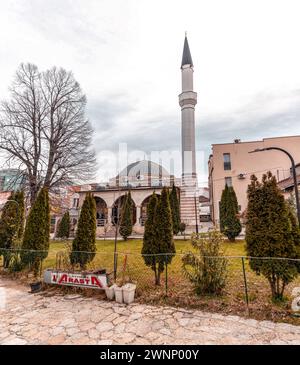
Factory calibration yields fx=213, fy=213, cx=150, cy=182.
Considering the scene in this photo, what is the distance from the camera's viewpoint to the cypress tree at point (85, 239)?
745cm

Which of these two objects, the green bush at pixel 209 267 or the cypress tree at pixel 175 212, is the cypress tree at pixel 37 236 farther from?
the cypress tree at pixel 175 212

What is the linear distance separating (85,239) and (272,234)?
6.02m

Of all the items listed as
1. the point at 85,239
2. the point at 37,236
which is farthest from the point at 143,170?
the point at 85,239

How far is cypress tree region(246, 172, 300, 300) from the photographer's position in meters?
4.82

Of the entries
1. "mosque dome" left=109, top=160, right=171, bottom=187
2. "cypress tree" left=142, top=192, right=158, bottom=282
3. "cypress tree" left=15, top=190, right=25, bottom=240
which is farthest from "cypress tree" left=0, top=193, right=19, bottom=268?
"mosque dome" left=109, top=160, right=171, bottom=187

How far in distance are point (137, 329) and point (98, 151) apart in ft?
46.2

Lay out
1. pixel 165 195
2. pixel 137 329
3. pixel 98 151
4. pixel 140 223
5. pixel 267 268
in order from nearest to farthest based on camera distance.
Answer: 1. pixel 137 329
2. pixel 267 268
3. pixel 165 195
4. pixel 98 151
5. pixel 140 223

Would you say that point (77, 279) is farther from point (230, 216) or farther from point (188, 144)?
point (188, 144)

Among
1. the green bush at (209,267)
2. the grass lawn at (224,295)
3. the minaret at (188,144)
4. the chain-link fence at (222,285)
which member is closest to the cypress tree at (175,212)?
the minaret at (188,144)

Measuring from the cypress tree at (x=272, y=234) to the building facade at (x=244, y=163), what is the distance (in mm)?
19864

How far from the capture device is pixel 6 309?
17.9ft

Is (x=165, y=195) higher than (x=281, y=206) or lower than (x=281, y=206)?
higher
